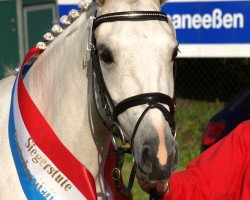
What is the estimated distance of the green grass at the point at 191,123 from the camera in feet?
32.6

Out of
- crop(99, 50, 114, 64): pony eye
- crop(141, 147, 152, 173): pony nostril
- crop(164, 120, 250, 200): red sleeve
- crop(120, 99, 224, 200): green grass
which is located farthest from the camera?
crop(120, 99, 224, 200): green grass

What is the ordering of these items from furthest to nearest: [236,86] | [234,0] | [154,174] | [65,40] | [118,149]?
[236,86] → [234,0] → [65,40] → [118,149] → [154,174]

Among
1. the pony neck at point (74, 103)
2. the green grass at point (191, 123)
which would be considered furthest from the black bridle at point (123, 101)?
the green grass at point (191, 123)

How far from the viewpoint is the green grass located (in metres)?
9.92

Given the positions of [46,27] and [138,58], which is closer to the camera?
[138,58]

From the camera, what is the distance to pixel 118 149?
3.22m

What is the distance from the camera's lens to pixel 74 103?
11.1 feet

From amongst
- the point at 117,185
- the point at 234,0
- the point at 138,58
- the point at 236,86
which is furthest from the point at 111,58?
the point at 236,86

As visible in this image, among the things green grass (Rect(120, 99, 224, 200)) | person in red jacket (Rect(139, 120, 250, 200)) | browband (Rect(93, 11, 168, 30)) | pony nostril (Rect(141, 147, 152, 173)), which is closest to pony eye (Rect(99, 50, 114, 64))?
browband (Rect(93, 11, 168, 30))

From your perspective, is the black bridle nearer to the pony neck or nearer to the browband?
the browband

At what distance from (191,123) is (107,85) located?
790 centimetres

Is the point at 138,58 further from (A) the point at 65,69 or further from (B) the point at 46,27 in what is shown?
(B) the point at 46,27

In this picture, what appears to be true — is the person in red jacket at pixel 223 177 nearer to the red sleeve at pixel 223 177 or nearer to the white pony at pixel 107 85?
the red sleeve at pixel 223 177

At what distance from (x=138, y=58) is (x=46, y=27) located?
6.61 meters
